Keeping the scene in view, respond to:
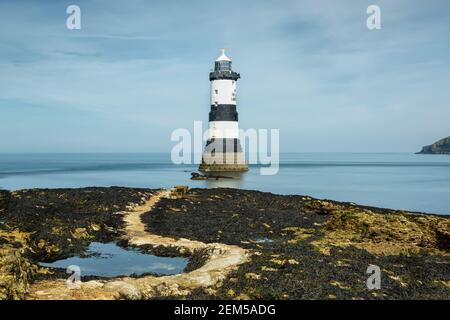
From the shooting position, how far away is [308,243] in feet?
81.8

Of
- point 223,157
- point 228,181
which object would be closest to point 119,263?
point 228,181

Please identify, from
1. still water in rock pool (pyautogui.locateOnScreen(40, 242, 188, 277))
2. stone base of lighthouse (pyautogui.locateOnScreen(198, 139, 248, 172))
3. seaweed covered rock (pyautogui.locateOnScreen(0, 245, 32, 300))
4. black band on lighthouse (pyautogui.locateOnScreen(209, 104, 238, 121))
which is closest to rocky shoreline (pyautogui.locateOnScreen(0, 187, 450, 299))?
seaweed covered rock (pyautogui.locateOnScreen(0, 245, 32, 300))

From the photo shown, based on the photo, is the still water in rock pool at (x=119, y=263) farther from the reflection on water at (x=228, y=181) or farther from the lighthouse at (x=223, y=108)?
the lighthouse at (x=223, y=108)

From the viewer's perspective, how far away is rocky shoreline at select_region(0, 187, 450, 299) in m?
15.6

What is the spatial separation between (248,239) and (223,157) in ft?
200

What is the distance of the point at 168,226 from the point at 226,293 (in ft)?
49.5

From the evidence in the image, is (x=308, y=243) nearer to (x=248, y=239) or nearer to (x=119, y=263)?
(x=248, y=239)

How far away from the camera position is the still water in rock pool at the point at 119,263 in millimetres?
19750

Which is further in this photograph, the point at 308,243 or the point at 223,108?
the point at 223,108

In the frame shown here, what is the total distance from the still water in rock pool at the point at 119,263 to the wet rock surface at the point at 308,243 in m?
3.98

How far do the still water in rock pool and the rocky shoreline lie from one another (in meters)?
0.75

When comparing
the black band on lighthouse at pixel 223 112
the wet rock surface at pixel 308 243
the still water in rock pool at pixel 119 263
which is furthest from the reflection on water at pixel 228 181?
the still water in rock pool at pixel 119 263
